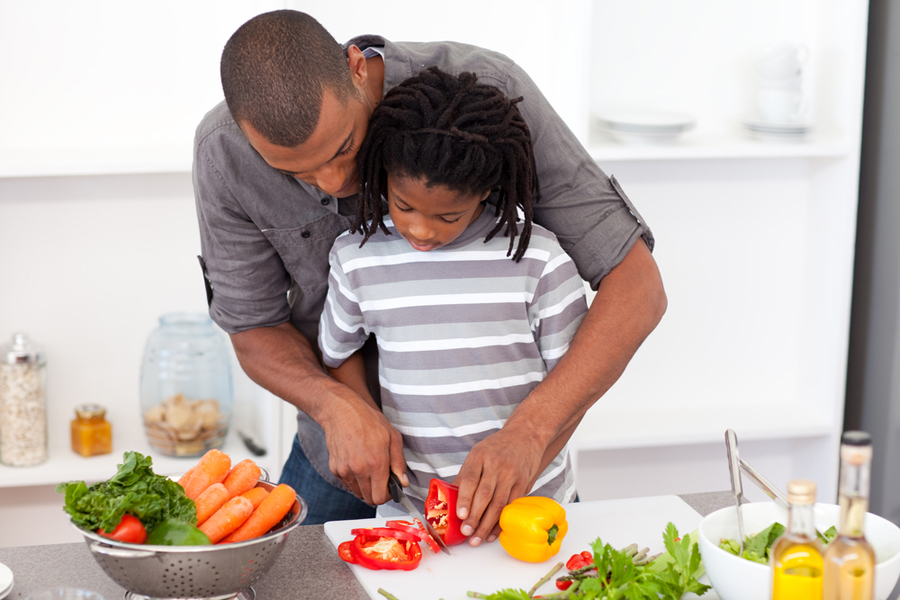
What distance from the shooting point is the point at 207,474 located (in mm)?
1016

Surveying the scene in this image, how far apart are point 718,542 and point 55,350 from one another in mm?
1764

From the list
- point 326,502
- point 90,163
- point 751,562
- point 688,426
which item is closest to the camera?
point 751,562

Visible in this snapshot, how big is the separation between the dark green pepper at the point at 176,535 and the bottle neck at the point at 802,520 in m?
0.53

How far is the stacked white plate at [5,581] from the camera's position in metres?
0.96

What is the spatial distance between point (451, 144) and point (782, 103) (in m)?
1.32

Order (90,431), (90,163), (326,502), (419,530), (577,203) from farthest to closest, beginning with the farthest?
(90,431)
(90,163)
(326,502)
(577,203)
(419,530)

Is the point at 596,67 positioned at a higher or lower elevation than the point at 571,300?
higher

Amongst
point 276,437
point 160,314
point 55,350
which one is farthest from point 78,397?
point 276,437

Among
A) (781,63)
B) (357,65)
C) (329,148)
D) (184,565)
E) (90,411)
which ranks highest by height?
(781,63)

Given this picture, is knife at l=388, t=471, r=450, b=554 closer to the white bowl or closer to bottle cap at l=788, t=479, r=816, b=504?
the white bowl

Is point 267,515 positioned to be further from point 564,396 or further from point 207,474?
point 564,396

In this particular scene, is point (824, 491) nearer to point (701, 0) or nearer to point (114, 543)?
point (701, 0)

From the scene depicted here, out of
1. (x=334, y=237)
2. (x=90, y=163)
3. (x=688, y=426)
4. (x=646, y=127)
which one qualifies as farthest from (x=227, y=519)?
(x=688, y=426)

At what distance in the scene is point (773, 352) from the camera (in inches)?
95.8
